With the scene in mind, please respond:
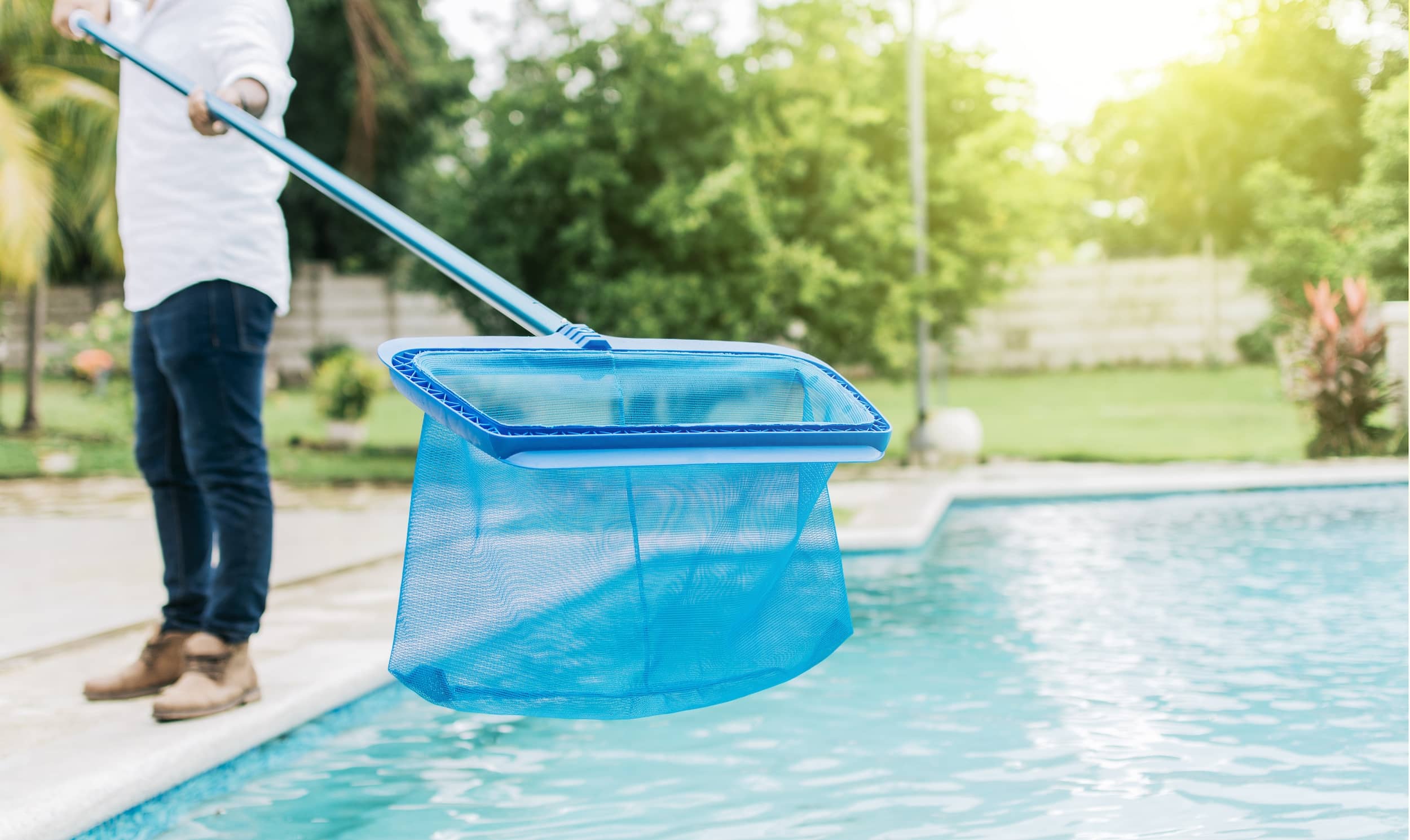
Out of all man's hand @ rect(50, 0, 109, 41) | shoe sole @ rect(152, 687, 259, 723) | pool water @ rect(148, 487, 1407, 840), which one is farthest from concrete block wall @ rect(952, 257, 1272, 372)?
shoe sole @ rect(152, 687, 259, 723)

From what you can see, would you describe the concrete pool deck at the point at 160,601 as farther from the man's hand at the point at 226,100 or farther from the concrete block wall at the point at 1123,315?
the concrete block wall at the point at 1123,315

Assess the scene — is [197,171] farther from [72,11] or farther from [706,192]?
[706,192]

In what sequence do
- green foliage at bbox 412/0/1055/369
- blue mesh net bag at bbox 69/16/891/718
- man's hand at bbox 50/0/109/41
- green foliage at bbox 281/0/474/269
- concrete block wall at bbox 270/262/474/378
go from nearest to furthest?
blue mesh net bag at bbox 69/16/891/718 < man's hand at bbox 50/0/109/41 < green foliage at bbox 412/0/1055/369 < concrete block wall at bbox 270/262/474/378 < green foliage at bbox 281/0/474/269

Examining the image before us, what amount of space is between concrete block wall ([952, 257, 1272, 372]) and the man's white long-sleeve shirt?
56.7 ft

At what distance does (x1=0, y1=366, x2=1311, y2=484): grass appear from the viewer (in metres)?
11.0

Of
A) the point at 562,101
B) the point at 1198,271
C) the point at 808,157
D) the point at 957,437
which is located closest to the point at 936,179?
the point at 808,157

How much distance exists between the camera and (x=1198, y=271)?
19.7 meters

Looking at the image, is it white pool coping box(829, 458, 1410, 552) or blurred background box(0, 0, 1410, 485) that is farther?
blurred background box(0, 0, 1410, 485)

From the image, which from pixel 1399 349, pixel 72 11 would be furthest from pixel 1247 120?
pixel 72 11

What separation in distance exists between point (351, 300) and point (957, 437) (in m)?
12.1

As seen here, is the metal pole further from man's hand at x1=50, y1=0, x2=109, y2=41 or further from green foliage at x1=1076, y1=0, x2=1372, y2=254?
green foliage at x1=1076, y1=0, x2=1372, y2=254

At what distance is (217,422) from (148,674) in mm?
680

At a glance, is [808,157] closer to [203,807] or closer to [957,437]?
[957,437]

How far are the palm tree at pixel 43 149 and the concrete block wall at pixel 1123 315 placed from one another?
12.1m
